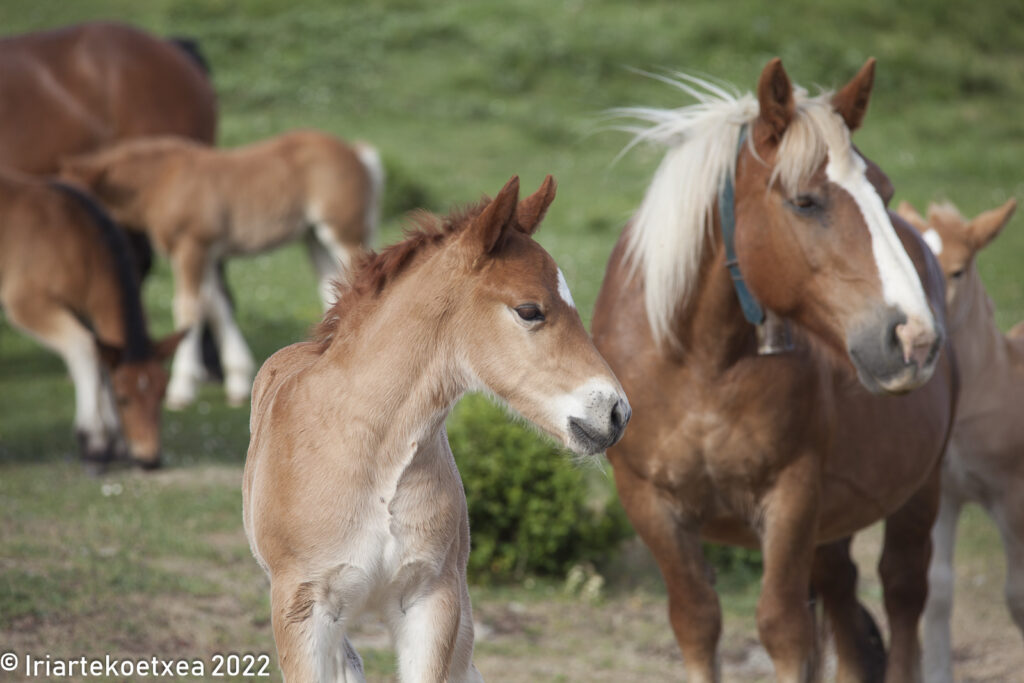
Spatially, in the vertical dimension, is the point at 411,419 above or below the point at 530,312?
below

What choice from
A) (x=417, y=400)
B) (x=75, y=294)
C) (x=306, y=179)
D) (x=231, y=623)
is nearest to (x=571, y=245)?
(x=306, y=179)

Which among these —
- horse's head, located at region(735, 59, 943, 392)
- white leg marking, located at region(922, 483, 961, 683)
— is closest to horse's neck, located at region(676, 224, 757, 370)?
horse's head, located at region(735, 59, 943, 392)

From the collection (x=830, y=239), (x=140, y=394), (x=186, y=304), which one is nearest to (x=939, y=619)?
(x=830, y=239)

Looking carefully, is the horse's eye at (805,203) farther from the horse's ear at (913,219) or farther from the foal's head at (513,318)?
the horse's ear at (913,219)

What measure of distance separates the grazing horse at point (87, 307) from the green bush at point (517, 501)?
7.98 ft

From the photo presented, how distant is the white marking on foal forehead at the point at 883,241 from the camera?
334cm

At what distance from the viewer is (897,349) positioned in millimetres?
3336

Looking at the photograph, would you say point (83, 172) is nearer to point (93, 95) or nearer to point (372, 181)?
point (93, 95)

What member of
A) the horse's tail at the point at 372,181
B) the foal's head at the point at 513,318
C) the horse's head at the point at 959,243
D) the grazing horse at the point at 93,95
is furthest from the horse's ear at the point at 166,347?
the foal's head at the point at 513,318

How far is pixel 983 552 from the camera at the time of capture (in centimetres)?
723

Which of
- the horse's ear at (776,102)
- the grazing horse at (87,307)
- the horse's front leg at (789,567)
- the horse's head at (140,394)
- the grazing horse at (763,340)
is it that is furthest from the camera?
the horse's head at (140,394)

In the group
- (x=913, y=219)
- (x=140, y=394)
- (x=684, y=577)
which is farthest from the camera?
(x=140, y=394)

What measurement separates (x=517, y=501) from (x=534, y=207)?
3.81 metres

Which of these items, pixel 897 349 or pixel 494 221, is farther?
pixel 897 349
